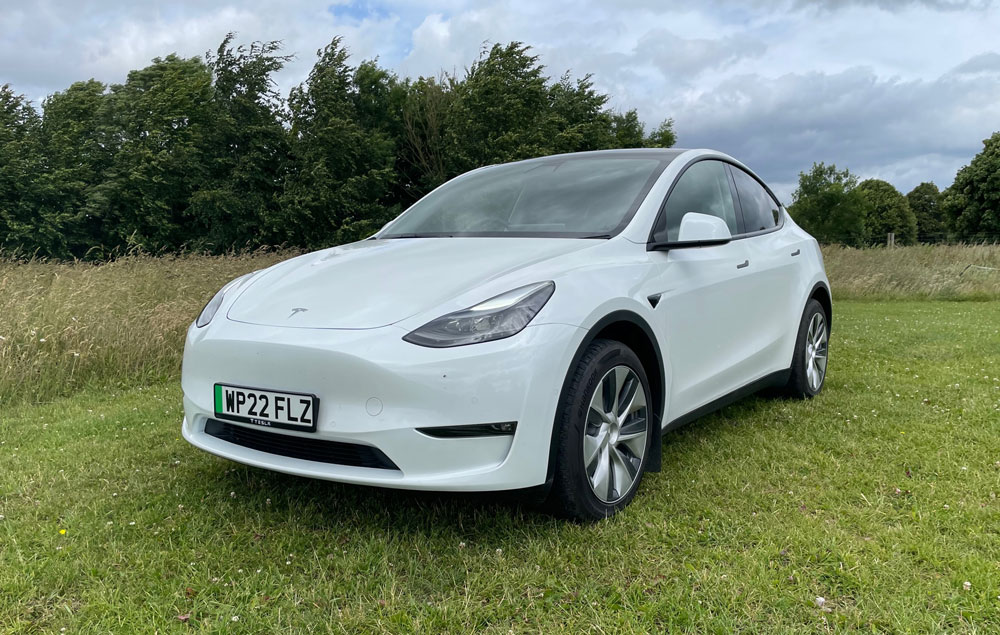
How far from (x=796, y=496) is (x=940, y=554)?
0.60m

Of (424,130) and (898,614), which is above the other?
(424,130)

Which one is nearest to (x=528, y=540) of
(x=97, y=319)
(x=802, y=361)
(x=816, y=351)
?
(x=802, y=361)

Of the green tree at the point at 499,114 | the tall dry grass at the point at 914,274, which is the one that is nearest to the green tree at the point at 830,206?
the green tree at the point at 499,114

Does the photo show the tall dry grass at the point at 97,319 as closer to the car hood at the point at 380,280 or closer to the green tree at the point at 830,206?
the car hood at the point at 380,280

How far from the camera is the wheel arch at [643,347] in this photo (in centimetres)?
241

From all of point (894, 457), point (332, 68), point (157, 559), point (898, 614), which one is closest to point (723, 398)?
point (894, 457)

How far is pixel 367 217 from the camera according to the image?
30469 mm

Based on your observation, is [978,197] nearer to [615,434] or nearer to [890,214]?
[890,214]

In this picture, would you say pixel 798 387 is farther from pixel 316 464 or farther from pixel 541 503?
pixel 316 464

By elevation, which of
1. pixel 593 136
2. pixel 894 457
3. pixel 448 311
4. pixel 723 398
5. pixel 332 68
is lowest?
pixel 894 457

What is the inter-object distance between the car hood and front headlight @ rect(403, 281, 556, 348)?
0.26 ft

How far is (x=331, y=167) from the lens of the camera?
29.8 m

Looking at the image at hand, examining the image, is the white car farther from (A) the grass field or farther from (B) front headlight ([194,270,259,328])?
(A) the grass field

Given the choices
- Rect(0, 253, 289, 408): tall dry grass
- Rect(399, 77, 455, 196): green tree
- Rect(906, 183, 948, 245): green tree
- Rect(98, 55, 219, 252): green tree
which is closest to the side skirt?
Rect(0, 253, 289, 408): tall dry grass
